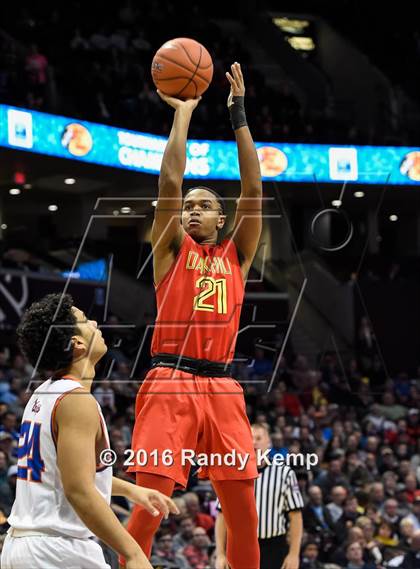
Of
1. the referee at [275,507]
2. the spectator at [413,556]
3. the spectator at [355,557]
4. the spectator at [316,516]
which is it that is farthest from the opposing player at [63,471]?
the spectator at [316,516]

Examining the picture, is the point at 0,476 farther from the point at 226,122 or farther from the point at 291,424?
the point at 226,122

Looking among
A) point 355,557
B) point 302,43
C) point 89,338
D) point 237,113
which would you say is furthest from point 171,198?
point 302,43

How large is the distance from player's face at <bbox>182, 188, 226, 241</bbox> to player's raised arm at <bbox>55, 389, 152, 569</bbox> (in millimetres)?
1757

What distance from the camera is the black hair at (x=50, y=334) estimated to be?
138 inches

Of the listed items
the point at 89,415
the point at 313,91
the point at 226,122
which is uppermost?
the point at 313,91

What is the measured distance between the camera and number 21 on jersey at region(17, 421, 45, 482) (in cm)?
341

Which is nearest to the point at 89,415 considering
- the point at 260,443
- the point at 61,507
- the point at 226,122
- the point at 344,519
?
the point at 61,507

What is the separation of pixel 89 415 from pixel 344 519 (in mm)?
7647

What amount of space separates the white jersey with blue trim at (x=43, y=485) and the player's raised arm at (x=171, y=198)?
1472 millimetres

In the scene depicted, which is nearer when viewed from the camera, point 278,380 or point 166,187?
point 166,187

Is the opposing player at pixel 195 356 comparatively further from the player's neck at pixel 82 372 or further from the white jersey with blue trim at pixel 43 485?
the white jersey with blue trim at pixel 43 485

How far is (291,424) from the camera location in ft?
43.7

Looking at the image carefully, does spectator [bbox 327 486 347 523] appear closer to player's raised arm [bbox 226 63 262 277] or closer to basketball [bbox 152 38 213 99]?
player's raised arm [bbox 226 63 262 277]

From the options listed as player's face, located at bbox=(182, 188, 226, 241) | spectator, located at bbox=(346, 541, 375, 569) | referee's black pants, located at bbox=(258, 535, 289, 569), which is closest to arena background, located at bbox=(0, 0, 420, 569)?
spectator, located at bbox=(346, 541, 375, 569)
